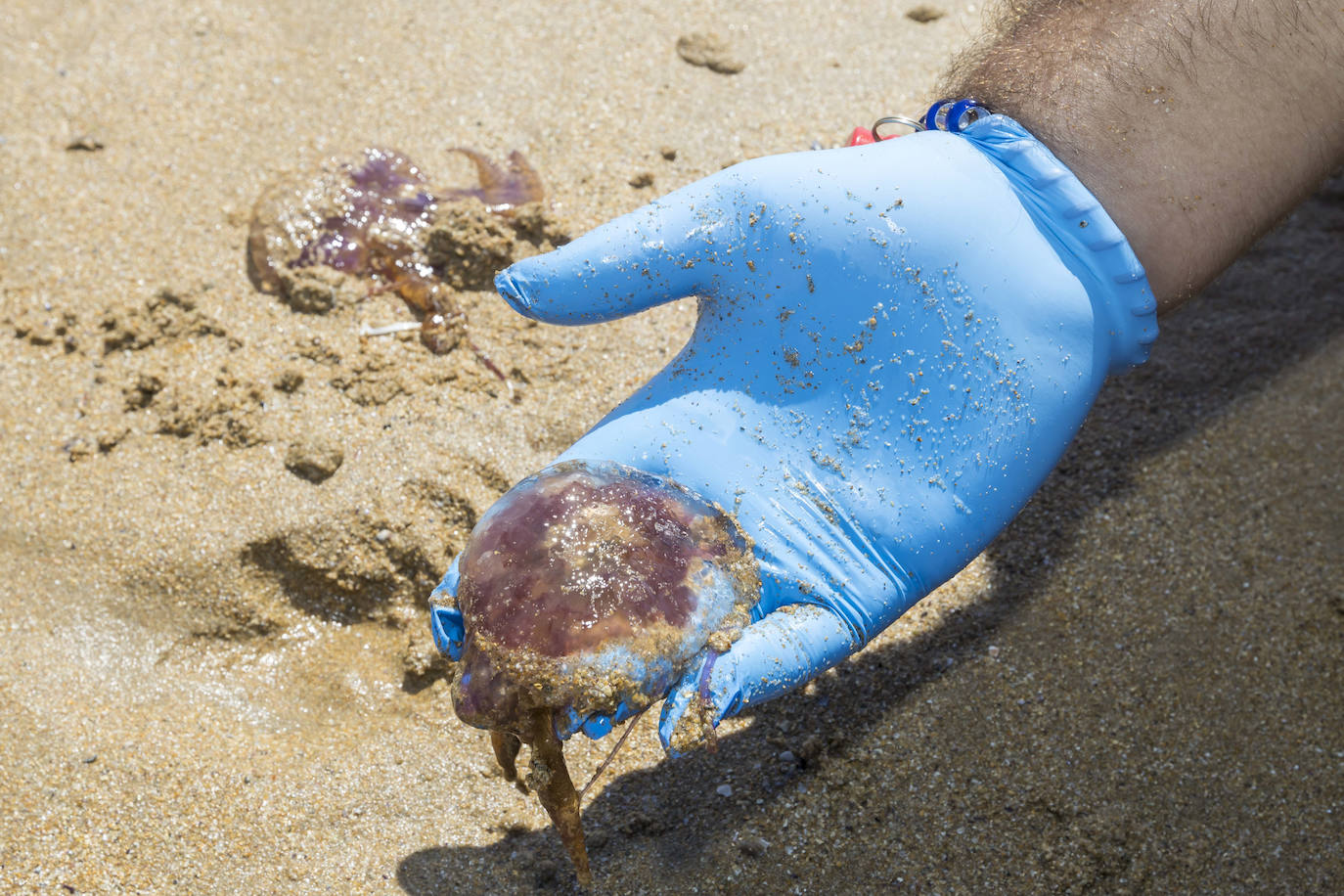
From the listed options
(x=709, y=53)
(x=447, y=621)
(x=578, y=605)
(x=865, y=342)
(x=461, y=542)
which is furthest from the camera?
(x=709, y=53)

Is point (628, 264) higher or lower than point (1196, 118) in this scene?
lower

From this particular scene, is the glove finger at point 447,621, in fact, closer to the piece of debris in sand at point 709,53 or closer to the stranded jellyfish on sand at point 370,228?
the stranded jellyfish on sand at point 370,228

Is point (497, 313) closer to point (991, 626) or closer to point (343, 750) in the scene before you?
point (343, 750)

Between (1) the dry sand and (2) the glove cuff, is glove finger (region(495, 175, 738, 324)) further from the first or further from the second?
(1) the dry sand

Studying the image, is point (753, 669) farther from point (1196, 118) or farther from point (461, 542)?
point (1196, 118)

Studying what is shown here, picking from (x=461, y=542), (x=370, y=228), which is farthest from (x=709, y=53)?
(x=461, y=542)

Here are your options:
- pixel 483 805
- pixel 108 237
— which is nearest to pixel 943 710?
pixel 483 805
